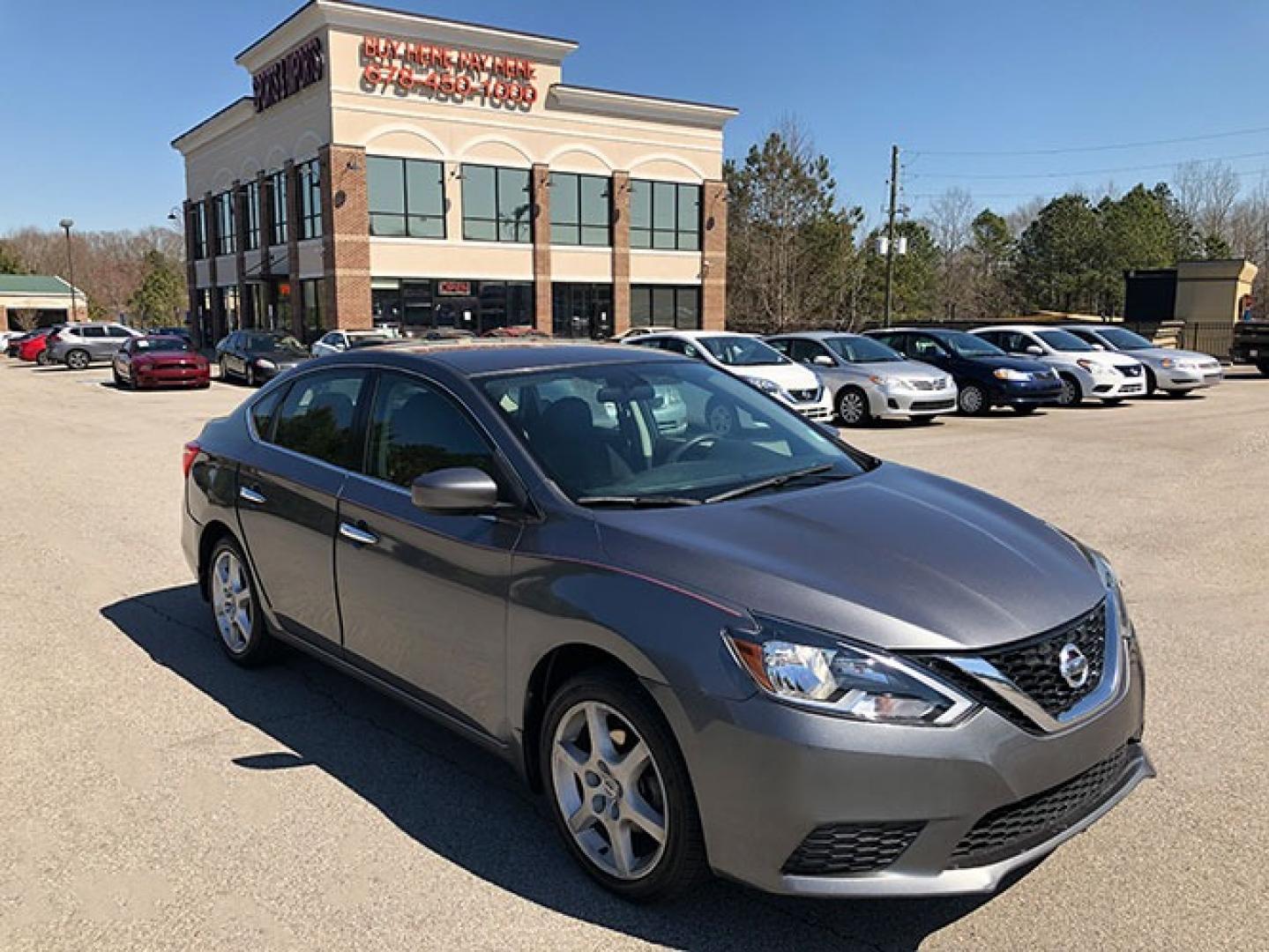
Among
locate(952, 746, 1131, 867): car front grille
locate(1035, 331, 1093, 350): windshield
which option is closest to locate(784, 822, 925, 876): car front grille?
locate(952, 746, 1131, 867): car front grille

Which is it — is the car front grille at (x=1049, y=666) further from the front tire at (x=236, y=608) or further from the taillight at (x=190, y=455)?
the taillight at (x=190, y=455)

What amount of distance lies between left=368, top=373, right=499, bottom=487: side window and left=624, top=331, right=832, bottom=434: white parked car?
419 inches

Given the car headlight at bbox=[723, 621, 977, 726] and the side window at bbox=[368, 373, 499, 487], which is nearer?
the car headlight at bbox=[723, 621, 977, 726]

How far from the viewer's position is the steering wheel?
3.83 m

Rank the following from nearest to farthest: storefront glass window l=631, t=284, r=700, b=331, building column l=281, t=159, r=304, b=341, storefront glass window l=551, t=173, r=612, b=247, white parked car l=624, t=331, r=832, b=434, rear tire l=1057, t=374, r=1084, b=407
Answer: white parked car l=624, t=331, r=832, b=434, rear tire l=1057, t=374, r=1084, b=407, building column l=281, t=159, r=304, b=341, storefront glass window l=551, t=173, r=612, b=247, storefront glass window l=631, t=284, r=700, b=331

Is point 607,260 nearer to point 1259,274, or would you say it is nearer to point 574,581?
point 574,581

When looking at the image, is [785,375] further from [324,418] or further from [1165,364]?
[324,418]

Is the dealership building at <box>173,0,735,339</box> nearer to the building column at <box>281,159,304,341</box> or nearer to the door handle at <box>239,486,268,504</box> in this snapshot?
the building column at <box>281,159,304,341</box>

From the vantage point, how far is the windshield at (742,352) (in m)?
16.3

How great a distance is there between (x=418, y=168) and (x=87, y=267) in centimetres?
9050

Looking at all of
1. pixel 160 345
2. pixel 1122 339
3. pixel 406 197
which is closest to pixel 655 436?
pixel 1122 339

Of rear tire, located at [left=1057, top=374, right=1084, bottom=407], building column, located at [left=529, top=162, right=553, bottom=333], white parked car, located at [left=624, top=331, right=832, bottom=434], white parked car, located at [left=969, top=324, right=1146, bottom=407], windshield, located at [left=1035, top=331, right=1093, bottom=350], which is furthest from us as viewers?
building column, located at [left=529, top=162, right=553, bottom=333]

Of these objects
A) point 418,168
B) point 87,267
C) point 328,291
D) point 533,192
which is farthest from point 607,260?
point 87,267

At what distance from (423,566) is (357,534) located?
0.51 m
